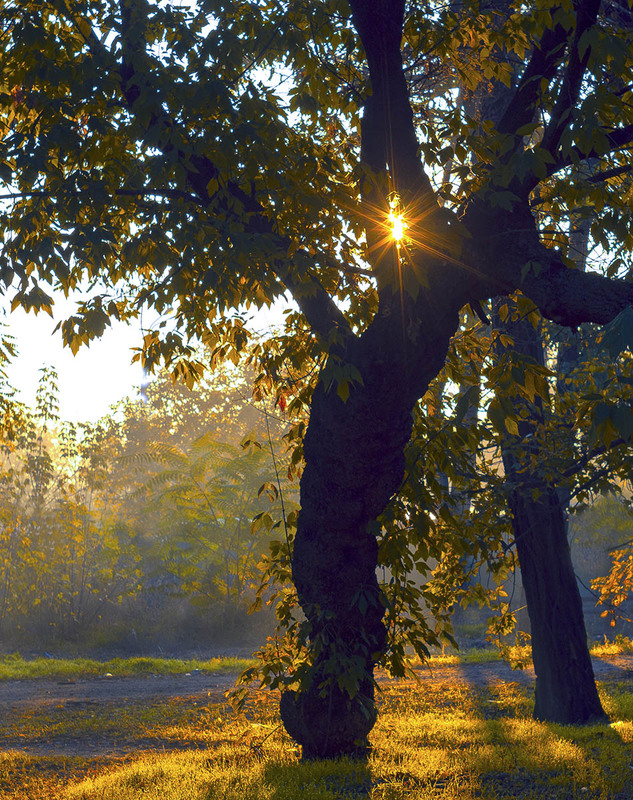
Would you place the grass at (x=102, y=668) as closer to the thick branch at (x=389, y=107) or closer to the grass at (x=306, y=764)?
the grass at (x=306, y=764)

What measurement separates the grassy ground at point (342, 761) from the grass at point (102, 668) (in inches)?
168

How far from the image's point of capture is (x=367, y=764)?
5.91m

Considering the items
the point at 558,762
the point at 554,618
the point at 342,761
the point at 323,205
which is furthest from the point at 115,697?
the point at 323,205

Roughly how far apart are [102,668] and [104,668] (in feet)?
0.15

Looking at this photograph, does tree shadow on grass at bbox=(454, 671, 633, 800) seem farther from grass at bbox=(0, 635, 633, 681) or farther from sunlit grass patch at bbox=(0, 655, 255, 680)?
sunlit grass patch at bbox=(0, 655, 255, 680)

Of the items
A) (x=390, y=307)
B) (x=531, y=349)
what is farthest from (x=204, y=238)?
(x=531, y=349)

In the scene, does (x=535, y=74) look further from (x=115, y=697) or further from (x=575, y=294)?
(x=115, y=697)

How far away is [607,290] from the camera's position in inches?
188

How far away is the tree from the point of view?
4855mm

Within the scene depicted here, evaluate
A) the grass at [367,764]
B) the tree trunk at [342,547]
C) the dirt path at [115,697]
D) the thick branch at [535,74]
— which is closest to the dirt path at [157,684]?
the dirt path at [115,697]

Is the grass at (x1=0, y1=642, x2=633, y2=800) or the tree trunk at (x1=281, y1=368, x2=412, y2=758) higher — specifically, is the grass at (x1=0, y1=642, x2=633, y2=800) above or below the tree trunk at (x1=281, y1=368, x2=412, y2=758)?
below

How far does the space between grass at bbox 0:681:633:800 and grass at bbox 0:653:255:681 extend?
4752 millimetres

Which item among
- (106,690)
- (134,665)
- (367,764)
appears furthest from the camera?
(134,665)

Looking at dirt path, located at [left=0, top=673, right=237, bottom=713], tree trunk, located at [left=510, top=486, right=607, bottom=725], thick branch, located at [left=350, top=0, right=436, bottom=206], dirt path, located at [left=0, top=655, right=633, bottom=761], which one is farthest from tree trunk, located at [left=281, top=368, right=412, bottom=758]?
dirt path, located at [left=0, top=673, right=237, bottom=713]
